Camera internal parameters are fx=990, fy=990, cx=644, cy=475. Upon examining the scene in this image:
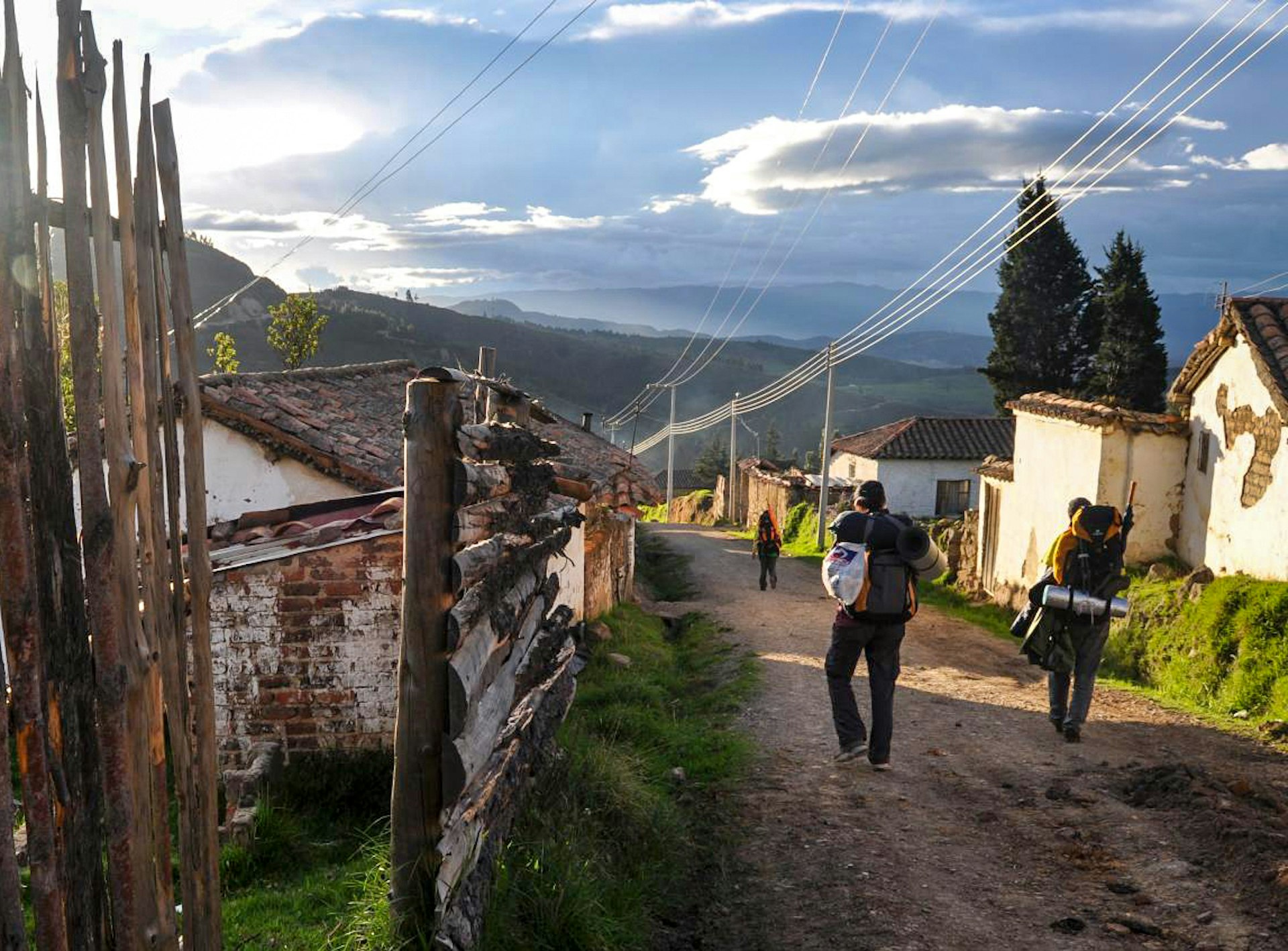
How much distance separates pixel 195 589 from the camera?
108 inches

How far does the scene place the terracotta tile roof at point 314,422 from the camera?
10750mm

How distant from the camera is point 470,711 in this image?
3439 mm

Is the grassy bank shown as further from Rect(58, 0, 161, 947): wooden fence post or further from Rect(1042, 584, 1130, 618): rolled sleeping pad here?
Rect(1042, 584, 1130, 618): rolled sleeping pad

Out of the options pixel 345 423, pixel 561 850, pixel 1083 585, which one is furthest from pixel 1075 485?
pixel 561 850

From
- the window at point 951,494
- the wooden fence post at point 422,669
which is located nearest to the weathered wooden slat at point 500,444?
the wooden fence post at point 422,669

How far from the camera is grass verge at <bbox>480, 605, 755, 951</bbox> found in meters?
3.90

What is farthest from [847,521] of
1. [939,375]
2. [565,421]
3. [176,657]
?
[939,375]

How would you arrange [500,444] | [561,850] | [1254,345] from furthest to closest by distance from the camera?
[1254,345]
[561,850]
[500,444]

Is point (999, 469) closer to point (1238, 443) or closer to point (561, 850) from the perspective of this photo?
point (1238, 443)

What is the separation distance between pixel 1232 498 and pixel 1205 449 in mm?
1113

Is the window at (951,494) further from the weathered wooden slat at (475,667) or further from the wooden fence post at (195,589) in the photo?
the wooden fence post at (195,589)

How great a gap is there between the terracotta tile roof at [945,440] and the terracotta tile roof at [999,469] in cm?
1854

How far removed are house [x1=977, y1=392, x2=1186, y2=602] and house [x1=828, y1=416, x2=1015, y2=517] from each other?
1882 centimetres

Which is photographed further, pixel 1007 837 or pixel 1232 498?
pixel 1232 498
